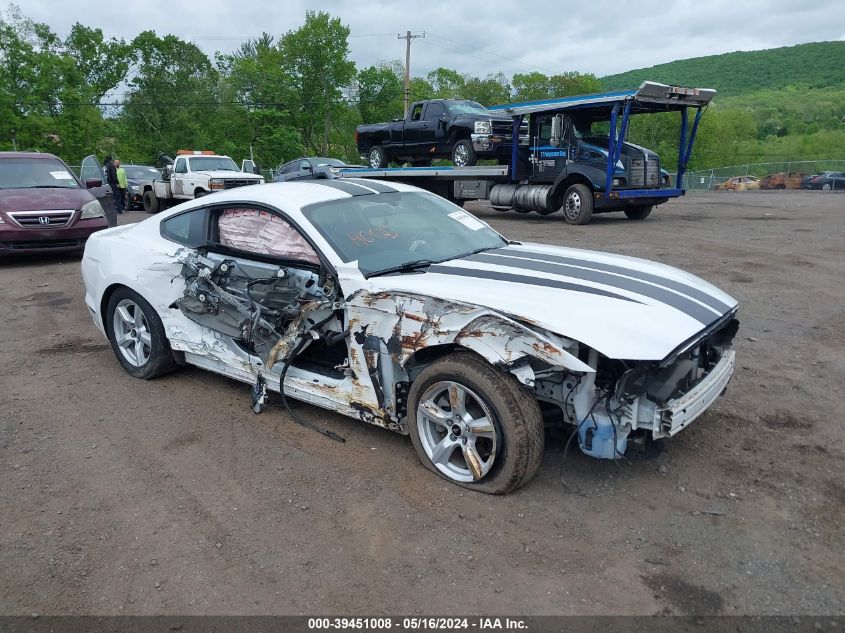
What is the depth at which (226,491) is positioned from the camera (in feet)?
11.3

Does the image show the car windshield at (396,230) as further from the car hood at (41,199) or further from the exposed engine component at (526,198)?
the exposed engine component at (526,198)

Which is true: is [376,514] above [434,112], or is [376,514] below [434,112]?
below

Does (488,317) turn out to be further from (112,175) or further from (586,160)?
(112,175)

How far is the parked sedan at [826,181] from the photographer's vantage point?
112 ft

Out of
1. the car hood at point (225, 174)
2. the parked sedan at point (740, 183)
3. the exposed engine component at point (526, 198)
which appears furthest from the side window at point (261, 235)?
the parked sedan at point (740, 183)

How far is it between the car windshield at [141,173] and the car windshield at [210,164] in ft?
15.8

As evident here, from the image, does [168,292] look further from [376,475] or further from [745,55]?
[745,55]

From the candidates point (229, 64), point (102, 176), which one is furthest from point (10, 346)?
point (229, 64)

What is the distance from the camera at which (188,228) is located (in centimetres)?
479

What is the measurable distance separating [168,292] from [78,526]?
6.51 ft

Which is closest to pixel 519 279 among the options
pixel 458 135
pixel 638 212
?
pixel 638 212

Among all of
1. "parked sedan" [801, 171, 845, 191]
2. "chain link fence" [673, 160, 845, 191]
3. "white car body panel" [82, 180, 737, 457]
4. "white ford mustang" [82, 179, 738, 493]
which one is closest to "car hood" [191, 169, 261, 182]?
"white ford mustang" [82, 179, 738, 493]

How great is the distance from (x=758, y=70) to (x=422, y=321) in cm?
16189

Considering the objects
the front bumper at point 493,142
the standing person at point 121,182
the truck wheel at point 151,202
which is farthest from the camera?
the truck wheel at point 151,202
